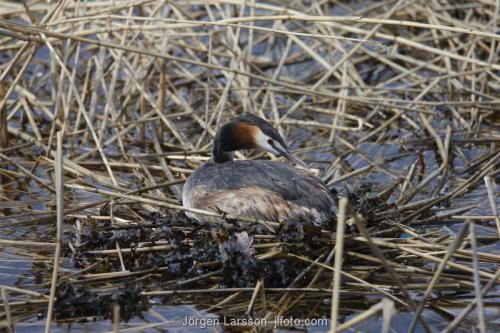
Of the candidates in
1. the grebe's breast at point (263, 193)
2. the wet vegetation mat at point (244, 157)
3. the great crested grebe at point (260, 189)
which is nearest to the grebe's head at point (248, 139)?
the great crested grebe at point (260, 189)

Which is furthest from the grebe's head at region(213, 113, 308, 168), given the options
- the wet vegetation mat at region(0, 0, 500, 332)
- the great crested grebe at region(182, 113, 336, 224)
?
the wet vegetation mat at region(0, 0, 500, 332)

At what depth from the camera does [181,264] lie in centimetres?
438

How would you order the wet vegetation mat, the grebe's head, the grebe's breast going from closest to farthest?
the wet vegetation mat < the grebe's breast < the grebe's head

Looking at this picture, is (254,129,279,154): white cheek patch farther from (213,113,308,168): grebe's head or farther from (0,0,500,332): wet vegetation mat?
(0,0,500,332): wet vegetation mat

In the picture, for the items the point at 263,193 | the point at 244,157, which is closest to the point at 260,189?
the point at 263,193

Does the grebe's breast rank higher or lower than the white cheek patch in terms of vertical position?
lower

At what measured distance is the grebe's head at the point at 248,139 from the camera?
523 cm

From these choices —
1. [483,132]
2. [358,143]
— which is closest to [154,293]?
[358,143]

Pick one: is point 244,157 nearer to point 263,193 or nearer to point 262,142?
point 262,142

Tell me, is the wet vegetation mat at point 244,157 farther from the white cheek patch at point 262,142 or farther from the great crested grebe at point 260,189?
the white cheek patch at point 262,142

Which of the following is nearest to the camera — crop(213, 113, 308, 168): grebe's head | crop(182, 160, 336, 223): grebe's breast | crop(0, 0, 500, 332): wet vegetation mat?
crop(0, 0, 500, 332): wet vegetation mat

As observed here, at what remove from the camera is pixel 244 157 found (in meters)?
6.32

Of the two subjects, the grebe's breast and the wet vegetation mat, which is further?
the grebe's breast

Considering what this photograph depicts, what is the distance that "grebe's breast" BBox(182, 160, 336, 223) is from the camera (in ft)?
15.4
